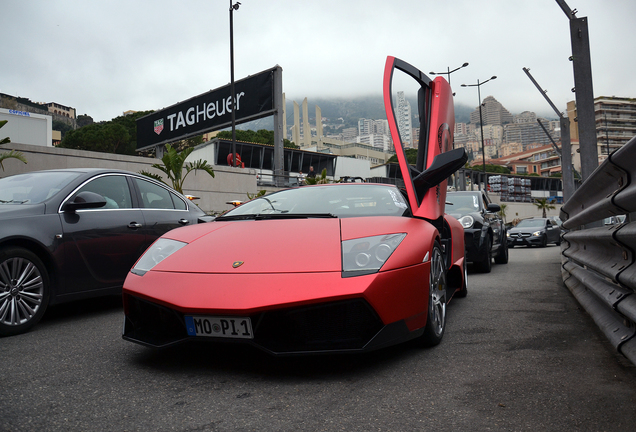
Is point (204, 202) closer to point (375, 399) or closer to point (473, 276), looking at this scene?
point (473, 276)

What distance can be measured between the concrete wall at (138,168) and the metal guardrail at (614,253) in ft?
39.0

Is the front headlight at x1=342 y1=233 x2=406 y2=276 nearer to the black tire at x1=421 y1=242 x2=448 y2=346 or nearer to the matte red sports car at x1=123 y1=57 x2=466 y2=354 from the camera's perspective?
the matte red sports car at x1=123 y1=57 x2=466 y2=354

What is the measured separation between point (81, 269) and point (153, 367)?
1.95m

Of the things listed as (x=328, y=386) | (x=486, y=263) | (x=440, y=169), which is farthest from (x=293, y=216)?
(x=486, y=263)

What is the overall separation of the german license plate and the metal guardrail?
71.9 inches

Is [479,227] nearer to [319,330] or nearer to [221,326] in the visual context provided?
[319,330]

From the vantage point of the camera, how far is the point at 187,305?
275 cm

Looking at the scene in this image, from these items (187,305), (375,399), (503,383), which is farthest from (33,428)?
(503,383)

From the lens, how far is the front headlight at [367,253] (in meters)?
2.84

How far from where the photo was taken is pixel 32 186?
A: 475 cm

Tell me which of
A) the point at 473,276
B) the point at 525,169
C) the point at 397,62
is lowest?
the point at 473,276

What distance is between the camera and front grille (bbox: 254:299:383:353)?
271 cm

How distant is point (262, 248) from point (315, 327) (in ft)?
2.07

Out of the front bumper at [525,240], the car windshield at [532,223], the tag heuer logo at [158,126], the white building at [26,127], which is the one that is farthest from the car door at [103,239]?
the white building at [26,127]
